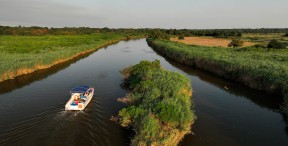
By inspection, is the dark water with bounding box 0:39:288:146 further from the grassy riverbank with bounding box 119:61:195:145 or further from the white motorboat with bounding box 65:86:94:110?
the grassy riverbank with bounding box 119:61:195:145

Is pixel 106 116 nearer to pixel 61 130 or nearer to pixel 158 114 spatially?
pixel 61 130

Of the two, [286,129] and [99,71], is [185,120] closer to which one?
[286,129]

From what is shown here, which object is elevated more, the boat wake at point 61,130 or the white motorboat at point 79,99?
the white motorboat at point 79,99

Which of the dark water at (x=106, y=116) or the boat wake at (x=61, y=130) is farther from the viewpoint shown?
the dark water at (x=106, y=116)

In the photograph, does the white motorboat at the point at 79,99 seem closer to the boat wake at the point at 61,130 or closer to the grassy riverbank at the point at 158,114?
the boat wake at the point at 61,130

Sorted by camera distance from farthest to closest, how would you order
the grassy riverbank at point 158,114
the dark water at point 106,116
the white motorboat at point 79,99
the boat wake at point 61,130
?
the white motorboat at point 79,99 → the dark water at point 106,116 → the boat wake at point 61,130 → the grassy riverbank at point 158,114

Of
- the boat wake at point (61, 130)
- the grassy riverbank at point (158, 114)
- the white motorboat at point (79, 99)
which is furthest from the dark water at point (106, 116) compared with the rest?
the grassy riverbank at point (158, 114)

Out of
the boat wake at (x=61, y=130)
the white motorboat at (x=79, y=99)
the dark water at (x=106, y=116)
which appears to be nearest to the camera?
the boat wake at (x=61, y=130)

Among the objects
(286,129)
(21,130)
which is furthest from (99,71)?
(286,129)
